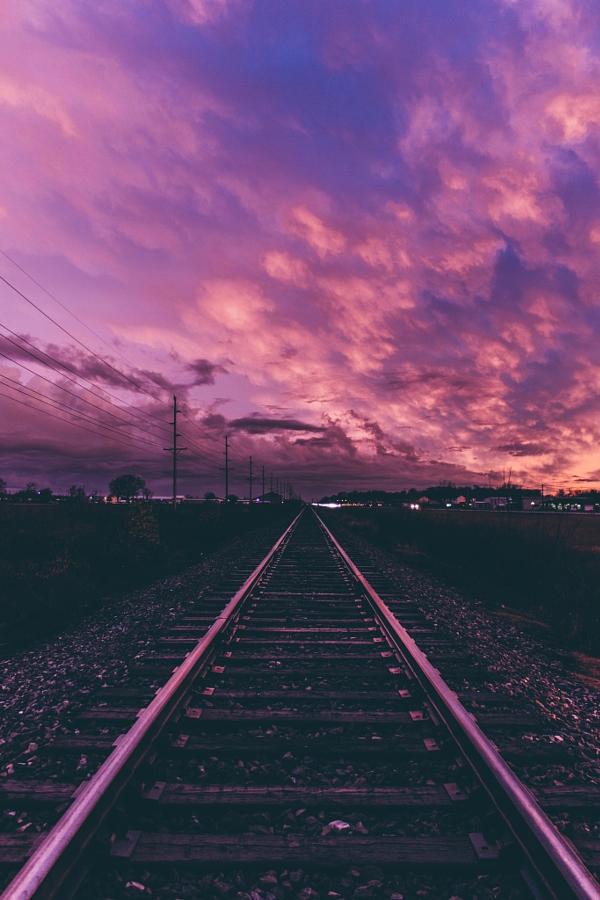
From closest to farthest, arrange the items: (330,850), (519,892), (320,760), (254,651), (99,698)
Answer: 1. (519,892)
2. (330,850)
3. (320,760)
4. (99,698)
5. (254,651)

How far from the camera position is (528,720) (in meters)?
3.75

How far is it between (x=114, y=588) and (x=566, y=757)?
850 centimetres

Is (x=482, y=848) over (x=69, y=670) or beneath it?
over

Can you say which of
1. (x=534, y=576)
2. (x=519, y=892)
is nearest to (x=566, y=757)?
(x=519, y=892)

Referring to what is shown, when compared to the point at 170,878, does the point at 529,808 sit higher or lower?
higher

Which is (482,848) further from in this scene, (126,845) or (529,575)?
(529,575)

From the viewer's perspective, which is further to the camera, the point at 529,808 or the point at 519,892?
the point at 529,808

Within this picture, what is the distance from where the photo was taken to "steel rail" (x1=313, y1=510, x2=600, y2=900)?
1943mm

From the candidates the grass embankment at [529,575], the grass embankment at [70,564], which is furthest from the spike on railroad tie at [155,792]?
the grass embankment at [529,575]

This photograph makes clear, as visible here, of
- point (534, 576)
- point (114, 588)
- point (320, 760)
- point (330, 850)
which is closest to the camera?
point (330, 850)

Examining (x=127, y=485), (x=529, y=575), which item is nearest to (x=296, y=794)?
(x=529, y=575)

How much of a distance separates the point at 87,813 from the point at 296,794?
112cm

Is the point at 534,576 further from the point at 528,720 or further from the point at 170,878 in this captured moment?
the point at 170,878

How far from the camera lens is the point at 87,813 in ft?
7.30
